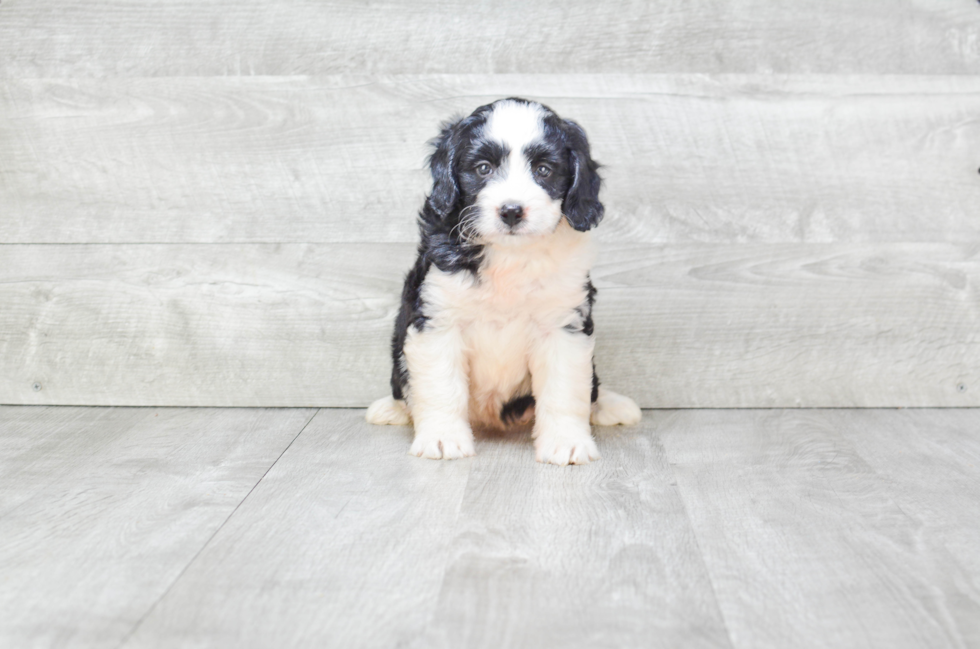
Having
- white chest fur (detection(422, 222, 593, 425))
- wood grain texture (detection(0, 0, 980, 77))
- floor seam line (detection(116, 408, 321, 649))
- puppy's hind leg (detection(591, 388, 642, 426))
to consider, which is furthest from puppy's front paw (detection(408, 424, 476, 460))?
wood grain texture (detection(0, 0, 980, 77))

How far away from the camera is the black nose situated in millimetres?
2258

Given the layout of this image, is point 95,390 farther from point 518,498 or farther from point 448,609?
point 448,609

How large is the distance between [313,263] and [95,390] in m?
0.99

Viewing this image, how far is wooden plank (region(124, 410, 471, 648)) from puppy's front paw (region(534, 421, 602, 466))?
24 cm

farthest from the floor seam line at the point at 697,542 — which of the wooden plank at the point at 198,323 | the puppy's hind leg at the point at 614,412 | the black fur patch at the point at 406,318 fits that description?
the wooden plank at the point at 198,323

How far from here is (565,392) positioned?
2.60 metres

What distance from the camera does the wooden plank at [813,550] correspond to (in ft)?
5.27

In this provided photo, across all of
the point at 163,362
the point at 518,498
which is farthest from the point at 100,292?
the point at 518,498

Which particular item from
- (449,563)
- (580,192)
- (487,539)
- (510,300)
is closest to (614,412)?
(510,300)

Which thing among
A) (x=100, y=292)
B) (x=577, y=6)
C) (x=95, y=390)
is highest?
(x=577, y=6)

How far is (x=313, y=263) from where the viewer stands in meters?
3.21

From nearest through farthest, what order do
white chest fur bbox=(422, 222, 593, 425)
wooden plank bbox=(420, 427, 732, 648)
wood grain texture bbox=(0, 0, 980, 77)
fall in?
wooden plank bbox=(420, 427, 732, 648) < white chest fur bbox=(422, 222, 593, 425) < wood grain texture bbox=(0, 0, 980, 77)

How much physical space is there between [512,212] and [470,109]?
3.19ft

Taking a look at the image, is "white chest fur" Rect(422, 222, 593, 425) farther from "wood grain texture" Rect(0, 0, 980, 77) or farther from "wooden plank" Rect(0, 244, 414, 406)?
"wood grain texture" Rect(0, 0, 980, 77)
